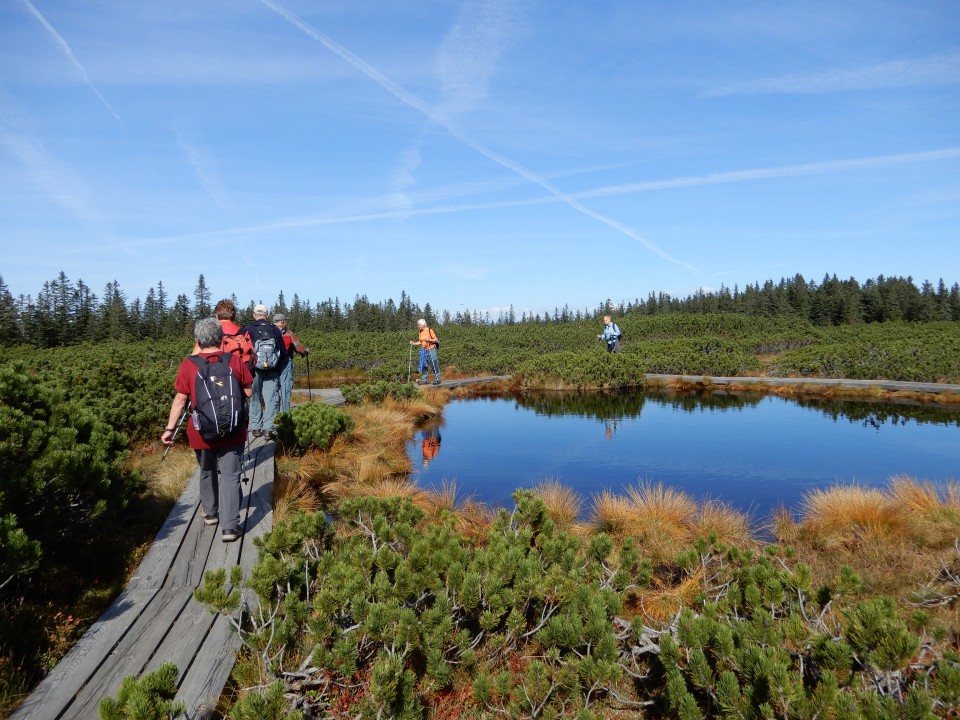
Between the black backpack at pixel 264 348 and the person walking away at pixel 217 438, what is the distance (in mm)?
A: 3127

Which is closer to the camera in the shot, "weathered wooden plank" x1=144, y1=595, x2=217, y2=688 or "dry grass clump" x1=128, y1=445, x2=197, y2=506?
"weathered wooden plank" x1=144, y1=595, x2=217, y2=688

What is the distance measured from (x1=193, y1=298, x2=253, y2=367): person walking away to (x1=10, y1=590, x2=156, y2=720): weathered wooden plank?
3.21m

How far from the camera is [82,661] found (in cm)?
331

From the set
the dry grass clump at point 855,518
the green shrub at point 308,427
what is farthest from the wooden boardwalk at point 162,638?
the dry grass clump at point 855,518

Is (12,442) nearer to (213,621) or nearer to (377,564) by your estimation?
(213,621)

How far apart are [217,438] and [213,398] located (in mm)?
370

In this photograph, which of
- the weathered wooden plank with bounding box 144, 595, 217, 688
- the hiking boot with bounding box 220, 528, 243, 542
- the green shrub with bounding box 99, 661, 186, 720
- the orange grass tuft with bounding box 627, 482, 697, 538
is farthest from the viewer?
the orange grass tuft with bounding box 627, 482, 697, 538

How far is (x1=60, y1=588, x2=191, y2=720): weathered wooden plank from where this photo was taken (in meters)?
3.00

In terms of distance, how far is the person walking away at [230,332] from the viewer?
6.92 m

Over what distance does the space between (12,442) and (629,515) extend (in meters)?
5.98

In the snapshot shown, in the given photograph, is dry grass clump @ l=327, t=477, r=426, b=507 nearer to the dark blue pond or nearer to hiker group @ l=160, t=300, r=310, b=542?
the dark blue pond

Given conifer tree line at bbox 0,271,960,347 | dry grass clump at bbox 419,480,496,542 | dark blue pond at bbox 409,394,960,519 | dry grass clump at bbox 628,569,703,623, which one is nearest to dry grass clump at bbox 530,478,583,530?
dark blue pond at bbox 409,394,960,519

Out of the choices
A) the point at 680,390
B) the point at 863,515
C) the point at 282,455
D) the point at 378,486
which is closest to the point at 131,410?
the point at 282,455

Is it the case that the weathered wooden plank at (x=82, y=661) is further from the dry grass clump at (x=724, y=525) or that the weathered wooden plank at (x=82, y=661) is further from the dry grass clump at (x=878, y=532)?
the dry grass clump at (x=878, y=532)
